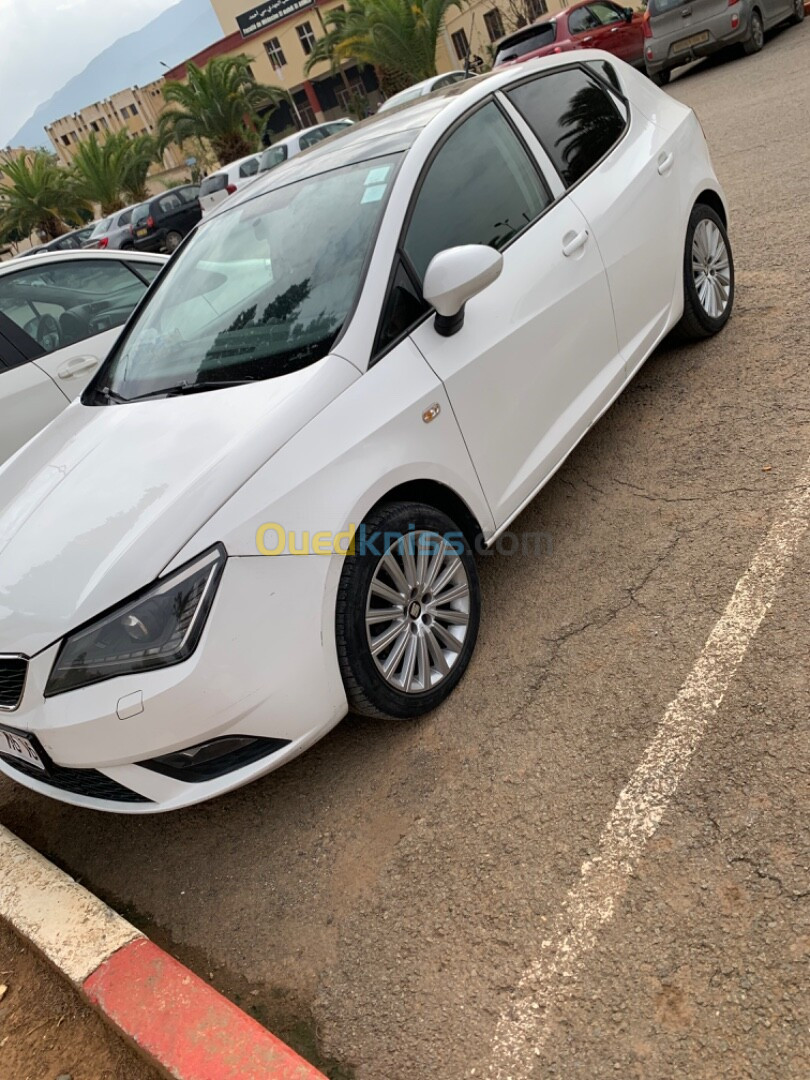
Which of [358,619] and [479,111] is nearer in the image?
[358,619]

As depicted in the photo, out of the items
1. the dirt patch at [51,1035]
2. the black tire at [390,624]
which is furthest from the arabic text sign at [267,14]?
the dirt patch at [51,1035]

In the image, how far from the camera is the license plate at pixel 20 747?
2.54 metres

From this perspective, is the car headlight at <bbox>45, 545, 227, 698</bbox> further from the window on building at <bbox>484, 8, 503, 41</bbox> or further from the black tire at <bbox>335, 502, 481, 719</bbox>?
the window on building at <bbox>484, 8, 503, 41</bbox>

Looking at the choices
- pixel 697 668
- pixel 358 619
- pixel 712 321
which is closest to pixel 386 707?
pixel 358 619

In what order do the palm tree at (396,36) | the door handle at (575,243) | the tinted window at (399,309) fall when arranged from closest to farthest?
the tinted window at (399,309)
the door handle at (575,243)
the palm tree at (396,36)

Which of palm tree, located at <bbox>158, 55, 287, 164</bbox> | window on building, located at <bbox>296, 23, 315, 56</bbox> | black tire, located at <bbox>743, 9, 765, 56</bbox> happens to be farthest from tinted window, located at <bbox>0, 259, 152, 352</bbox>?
window on building, located at <bbox>296, 23, 315, 56</bbox>

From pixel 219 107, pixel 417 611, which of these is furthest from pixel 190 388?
pixel 219 107

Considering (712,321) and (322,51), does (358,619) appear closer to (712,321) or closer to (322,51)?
(712,321)

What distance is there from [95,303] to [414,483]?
3.33 meters

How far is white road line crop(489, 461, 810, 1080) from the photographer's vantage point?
6.41ft

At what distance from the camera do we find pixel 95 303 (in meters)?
5.23

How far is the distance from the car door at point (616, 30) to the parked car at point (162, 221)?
10.4 meters

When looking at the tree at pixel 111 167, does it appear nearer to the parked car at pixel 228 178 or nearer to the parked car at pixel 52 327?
the parked car at pixel 228 178

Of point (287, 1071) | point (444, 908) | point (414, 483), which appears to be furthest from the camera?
point (414, 483)
